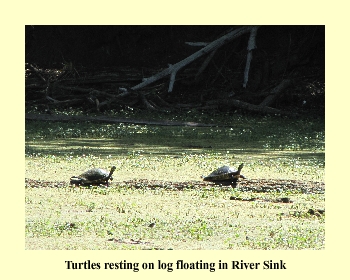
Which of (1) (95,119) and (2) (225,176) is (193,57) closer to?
(1) (95,119)

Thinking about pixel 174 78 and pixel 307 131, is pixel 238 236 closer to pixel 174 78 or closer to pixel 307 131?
pixel 307 131

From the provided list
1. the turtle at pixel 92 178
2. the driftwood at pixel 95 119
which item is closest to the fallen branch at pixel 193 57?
the driftwood at pixel 95 119

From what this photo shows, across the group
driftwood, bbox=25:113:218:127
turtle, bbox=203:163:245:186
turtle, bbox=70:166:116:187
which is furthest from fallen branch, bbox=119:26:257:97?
turtle, bbox=70:166:116:187

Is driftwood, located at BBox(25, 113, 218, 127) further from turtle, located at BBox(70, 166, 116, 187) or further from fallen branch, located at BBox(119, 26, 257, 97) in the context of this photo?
turtle, located at BBox(70, 166, 116, 187)

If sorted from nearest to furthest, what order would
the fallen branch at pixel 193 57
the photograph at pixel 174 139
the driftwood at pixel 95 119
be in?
the photograph at pixel 174 139 → the driftwood at pixel 95 119 → the fallen branch at pixel 193 57

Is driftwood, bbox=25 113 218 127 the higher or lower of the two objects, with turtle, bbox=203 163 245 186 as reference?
higher

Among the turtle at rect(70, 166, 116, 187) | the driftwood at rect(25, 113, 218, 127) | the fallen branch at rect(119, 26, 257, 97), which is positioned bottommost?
the turtle at rect(70, 166, 116, 187)

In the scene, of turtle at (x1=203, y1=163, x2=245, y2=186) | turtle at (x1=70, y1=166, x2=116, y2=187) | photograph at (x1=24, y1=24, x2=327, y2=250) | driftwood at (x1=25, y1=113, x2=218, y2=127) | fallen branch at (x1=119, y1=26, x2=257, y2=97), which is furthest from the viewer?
fallen branch at (x1=119, y1=26, x2=257, y2=97)

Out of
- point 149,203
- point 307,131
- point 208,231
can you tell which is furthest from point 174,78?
point 208,231

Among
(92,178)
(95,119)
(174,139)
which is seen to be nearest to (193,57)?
(95,119)

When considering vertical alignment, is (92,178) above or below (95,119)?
below

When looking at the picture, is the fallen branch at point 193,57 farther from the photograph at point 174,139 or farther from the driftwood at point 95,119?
the driftwood at point 95,119

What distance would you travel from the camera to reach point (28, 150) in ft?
31.8

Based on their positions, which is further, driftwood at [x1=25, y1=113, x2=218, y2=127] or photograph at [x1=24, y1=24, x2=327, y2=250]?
driftwood at [x1=25, y1=113, x2=218, y2=127]
